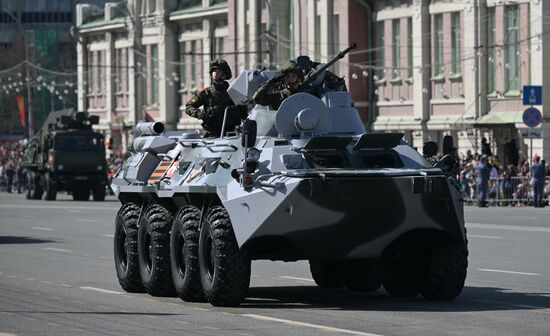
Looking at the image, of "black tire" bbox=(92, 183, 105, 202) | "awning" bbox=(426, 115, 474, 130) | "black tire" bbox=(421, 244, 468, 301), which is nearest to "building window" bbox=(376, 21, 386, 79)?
"awning" bbox=(426, 115, 474, 130)

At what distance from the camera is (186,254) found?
18312 millimetres

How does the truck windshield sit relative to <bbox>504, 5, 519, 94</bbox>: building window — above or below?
below

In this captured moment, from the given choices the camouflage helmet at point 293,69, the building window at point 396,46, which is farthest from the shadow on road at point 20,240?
the building window at point 396,46

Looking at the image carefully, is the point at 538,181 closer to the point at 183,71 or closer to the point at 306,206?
the point at 306,206

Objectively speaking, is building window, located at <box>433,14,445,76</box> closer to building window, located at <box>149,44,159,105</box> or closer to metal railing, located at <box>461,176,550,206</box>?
metal railing, located at <box>461,176,550,206</box>

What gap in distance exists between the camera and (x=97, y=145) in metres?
Answer: 61.0

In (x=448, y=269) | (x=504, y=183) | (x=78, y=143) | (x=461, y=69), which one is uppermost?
Answer: (x=461, y=69)

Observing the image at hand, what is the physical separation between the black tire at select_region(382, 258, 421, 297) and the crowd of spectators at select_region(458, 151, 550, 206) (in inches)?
1049

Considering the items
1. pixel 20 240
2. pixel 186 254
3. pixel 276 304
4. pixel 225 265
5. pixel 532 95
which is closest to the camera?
pixel 225 265

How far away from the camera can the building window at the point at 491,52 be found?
55.0 m

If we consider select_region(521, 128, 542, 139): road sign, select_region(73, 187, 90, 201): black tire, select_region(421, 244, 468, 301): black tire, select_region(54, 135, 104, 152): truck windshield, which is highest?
select_region(521, 128, 542, 139): road sign

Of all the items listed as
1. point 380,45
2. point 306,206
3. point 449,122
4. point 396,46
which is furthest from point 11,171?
point 306,206

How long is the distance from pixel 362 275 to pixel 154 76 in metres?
63.8

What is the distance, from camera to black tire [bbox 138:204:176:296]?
19203 millimetres
